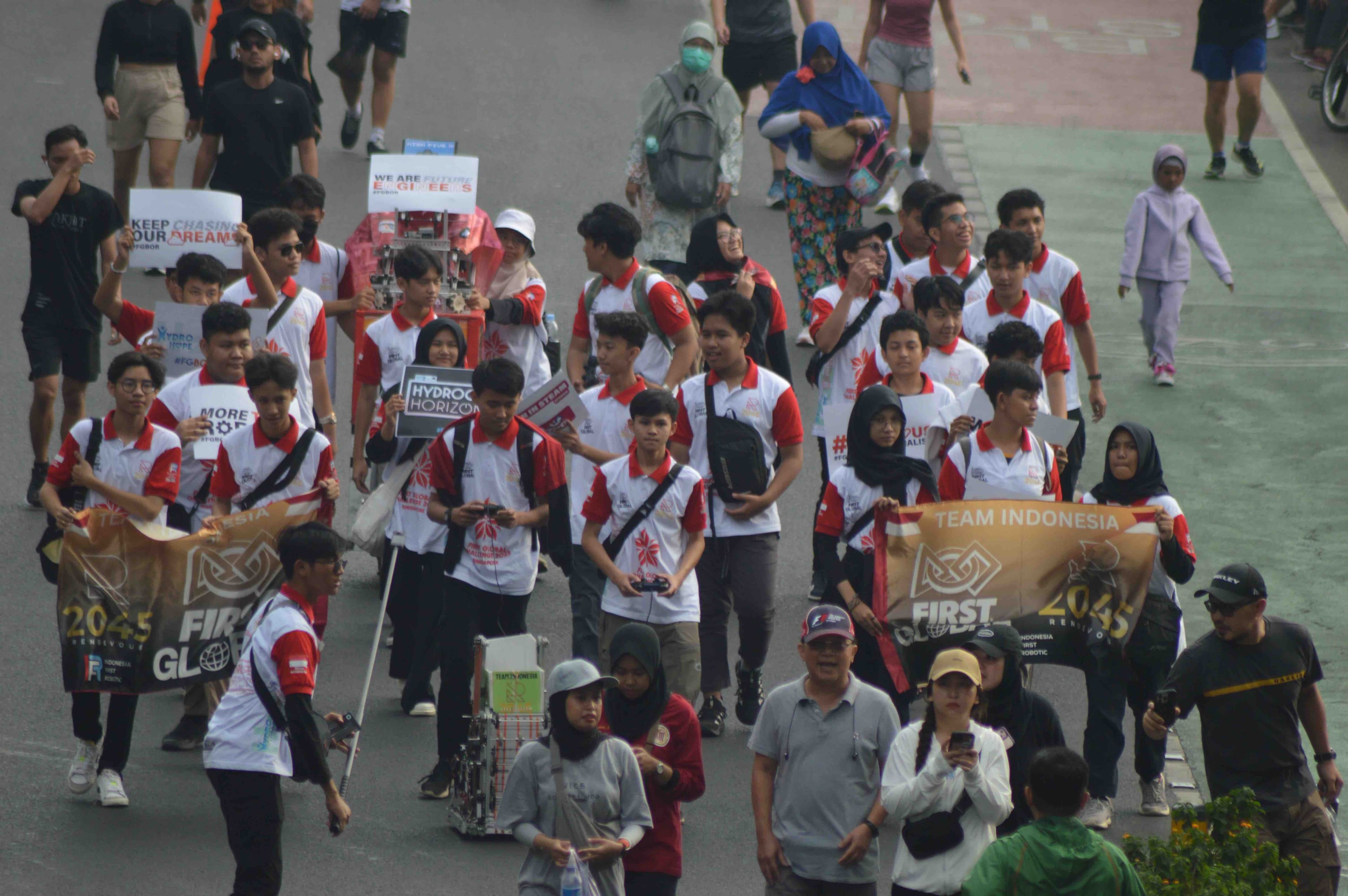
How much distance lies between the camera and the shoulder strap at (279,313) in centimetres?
1079

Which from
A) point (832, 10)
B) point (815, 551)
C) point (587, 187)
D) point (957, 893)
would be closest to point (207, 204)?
point (815, 551)

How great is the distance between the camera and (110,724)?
8.84 meters

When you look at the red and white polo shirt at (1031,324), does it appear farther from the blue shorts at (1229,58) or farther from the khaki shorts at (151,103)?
the blue shorts at (1229,58)

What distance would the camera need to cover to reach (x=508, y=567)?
918 cm

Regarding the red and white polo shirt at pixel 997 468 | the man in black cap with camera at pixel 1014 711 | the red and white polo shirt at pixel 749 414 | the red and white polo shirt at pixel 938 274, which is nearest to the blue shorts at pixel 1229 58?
the red and white polo shirt at pixel 938 274

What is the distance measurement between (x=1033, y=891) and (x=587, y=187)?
13.8 m

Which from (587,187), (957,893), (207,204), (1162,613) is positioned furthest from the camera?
(587,187)

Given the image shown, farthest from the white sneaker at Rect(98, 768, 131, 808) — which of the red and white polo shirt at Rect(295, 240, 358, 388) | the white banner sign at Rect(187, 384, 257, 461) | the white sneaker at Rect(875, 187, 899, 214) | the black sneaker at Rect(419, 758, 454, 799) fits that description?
the white sneaker at Rect(875, 187, 899, 214)

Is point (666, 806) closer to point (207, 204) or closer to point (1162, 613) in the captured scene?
point (1162, 613)

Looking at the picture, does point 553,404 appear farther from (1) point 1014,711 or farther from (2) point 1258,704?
(2) point 1258,704

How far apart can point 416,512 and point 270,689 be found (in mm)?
2753

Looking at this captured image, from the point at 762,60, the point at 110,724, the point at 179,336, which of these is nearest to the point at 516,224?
the point at 179,336

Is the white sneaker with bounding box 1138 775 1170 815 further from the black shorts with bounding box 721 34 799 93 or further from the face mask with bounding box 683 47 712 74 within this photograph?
the black shorts with bounding box 721 34 799 93

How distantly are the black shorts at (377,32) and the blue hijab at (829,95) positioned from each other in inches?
170
